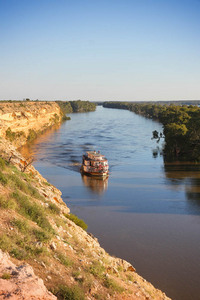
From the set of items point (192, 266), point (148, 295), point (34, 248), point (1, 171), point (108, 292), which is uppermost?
point (1, 171)

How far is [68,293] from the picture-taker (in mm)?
8242

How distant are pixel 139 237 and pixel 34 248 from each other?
14.6 metres

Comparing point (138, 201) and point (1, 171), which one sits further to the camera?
point (138, 201)

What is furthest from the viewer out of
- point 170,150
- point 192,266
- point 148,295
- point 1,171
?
point 170,150

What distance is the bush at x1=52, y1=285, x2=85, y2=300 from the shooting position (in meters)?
8.16

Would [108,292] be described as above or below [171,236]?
above

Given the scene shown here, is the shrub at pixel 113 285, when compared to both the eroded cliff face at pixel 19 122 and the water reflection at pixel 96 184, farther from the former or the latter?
the eroded cliff face at pixel 19 122

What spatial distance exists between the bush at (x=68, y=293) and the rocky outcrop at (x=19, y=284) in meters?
0.89

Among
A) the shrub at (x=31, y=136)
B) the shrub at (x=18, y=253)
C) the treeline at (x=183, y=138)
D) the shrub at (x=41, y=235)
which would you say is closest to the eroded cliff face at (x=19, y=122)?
the shrub at (x=31, y=136)

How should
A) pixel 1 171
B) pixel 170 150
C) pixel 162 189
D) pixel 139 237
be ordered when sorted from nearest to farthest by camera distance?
pixel 1 171 < pixel 139 237 < pixel 162 189 < pixel 170 150

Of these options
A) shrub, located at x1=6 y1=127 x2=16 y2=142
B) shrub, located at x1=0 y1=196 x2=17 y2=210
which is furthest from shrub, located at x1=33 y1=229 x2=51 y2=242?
shrub, located at x1=6 y1=127 x2=16 y2=142

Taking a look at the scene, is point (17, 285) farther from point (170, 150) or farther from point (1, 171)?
point (170, 150)

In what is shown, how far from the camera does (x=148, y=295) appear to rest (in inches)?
454

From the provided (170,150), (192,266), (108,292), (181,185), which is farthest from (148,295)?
(170,150)
